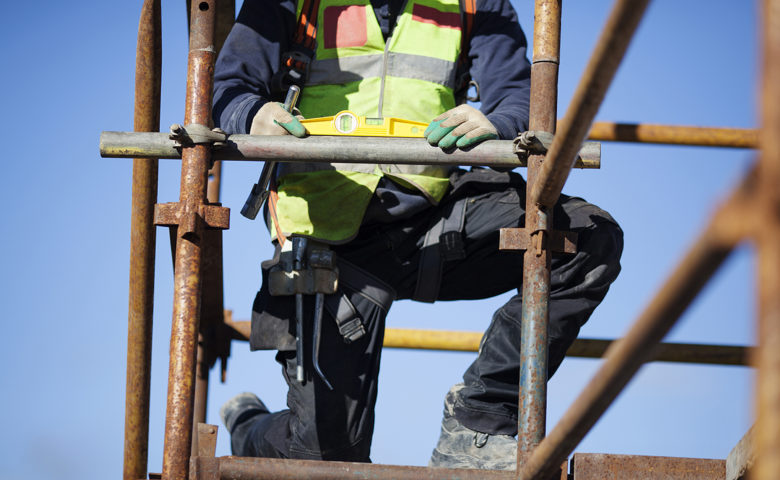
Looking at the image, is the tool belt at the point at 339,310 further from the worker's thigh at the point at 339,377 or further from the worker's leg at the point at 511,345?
the worker's leg at the point at 511,345

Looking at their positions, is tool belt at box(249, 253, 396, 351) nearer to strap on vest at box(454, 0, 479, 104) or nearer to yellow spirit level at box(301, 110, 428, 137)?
yellow spirit level at box(301, 110, 428, 137)

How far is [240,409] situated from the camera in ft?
17.1

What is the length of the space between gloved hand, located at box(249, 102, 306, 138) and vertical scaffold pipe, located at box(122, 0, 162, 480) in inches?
19.6

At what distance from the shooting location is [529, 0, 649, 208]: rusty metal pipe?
1558mm

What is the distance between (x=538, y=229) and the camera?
2.82m

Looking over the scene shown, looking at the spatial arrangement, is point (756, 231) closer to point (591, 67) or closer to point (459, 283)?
point (591, 67)

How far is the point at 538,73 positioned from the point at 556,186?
0.51 meters

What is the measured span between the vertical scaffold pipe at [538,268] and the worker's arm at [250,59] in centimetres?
92

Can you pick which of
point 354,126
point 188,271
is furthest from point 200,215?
point 354,126

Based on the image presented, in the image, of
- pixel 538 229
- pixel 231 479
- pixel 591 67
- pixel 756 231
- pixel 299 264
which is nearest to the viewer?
pixel 756 231

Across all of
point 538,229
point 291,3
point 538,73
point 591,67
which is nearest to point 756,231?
point 591,67

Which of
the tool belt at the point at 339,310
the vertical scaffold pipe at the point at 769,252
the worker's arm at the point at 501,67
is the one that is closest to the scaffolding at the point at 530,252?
the vertical scaffold pipe at the point at 769,252

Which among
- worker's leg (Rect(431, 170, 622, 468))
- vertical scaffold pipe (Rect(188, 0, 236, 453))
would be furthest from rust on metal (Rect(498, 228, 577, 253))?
vertical scaffold pipe (Rect(188, 0, 236, 453))

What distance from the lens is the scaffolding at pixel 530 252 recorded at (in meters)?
0.85
